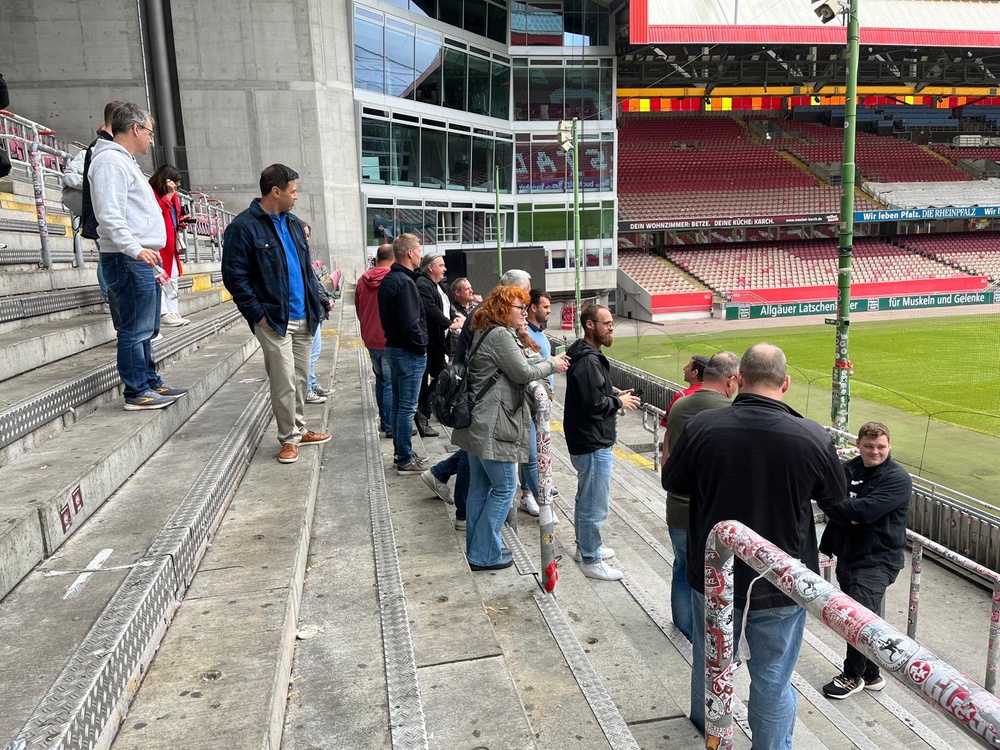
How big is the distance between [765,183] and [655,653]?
160 feet

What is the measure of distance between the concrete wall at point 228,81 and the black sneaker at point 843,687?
25758 millimetres

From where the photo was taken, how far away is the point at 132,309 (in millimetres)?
4250

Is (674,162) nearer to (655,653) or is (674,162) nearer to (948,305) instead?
(948,305)

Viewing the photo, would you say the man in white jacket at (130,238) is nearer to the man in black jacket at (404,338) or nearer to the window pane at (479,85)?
the man in black jacket at (404,338)

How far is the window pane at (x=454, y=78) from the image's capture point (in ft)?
103

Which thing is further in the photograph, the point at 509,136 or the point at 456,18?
the point at 509,136

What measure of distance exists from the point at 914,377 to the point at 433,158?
2205cm

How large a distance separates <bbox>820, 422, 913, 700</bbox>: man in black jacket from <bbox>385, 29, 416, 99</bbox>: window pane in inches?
1130

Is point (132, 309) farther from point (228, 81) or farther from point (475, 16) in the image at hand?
point (475, 16)

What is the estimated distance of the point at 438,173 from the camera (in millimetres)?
31906

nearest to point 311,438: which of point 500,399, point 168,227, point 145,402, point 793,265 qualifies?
point 145,402

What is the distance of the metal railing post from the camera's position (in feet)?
12.9

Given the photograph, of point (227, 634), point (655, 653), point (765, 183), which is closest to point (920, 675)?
point (227, 634)

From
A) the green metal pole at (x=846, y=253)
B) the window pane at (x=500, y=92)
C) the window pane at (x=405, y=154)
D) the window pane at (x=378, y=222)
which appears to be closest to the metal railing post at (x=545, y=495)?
the green metal pole at (x=846, y=253)
